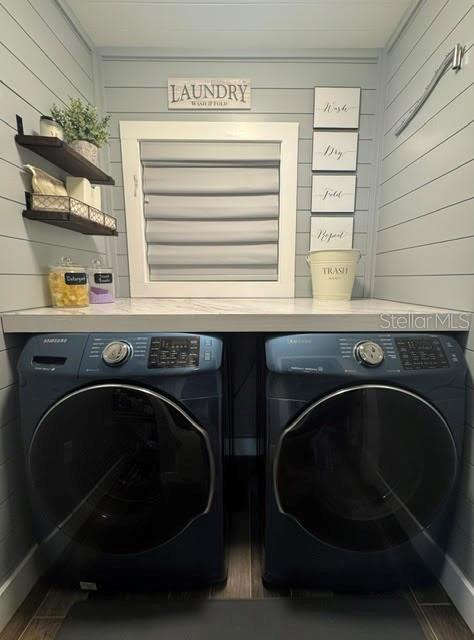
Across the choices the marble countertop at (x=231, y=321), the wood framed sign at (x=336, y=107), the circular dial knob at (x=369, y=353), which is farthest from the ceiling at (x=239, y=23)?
the circular dial knob at (x=369, y=353)

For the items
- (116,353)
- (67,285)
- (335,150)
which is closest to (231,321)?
(116,353)

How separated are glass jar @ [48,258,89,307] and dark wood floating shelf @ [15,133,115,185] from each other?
41 centimetres

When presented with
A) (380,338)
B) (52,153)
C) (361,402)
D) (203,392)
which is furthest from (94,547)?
(52,153)

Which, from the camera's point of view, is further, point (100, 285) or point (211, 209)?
point (211, 209)

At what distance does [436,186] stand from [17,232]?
1.54 metres

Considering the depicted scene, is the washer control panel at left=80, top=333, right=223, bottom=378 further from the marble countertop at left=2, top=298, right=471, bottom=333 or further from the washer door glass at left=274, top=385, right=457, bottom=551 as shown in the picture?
the washer door glass at left=274, top=385, right=457, bottom=551

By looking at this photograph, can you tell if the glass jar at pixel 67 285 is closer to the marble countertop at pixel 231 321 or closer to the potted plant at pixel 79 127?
the marble countertop at pixel 231 321

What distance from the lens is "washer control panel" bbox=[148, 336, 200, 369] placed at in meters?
0.84

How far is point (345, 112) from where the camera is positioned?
1.53 meters

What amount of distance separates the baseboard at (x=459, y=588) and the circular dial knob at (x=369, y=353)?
2.59 feet

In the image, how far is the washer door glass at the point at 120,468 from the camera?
850mm

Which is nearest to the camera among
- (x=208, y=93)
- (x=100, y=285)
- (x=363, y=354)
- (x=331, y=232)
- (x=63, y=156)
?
(x=363, y=354)

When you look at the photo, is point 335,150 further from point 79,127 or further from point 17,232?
point 17,232

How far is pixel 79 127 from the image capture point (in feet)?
3.82
